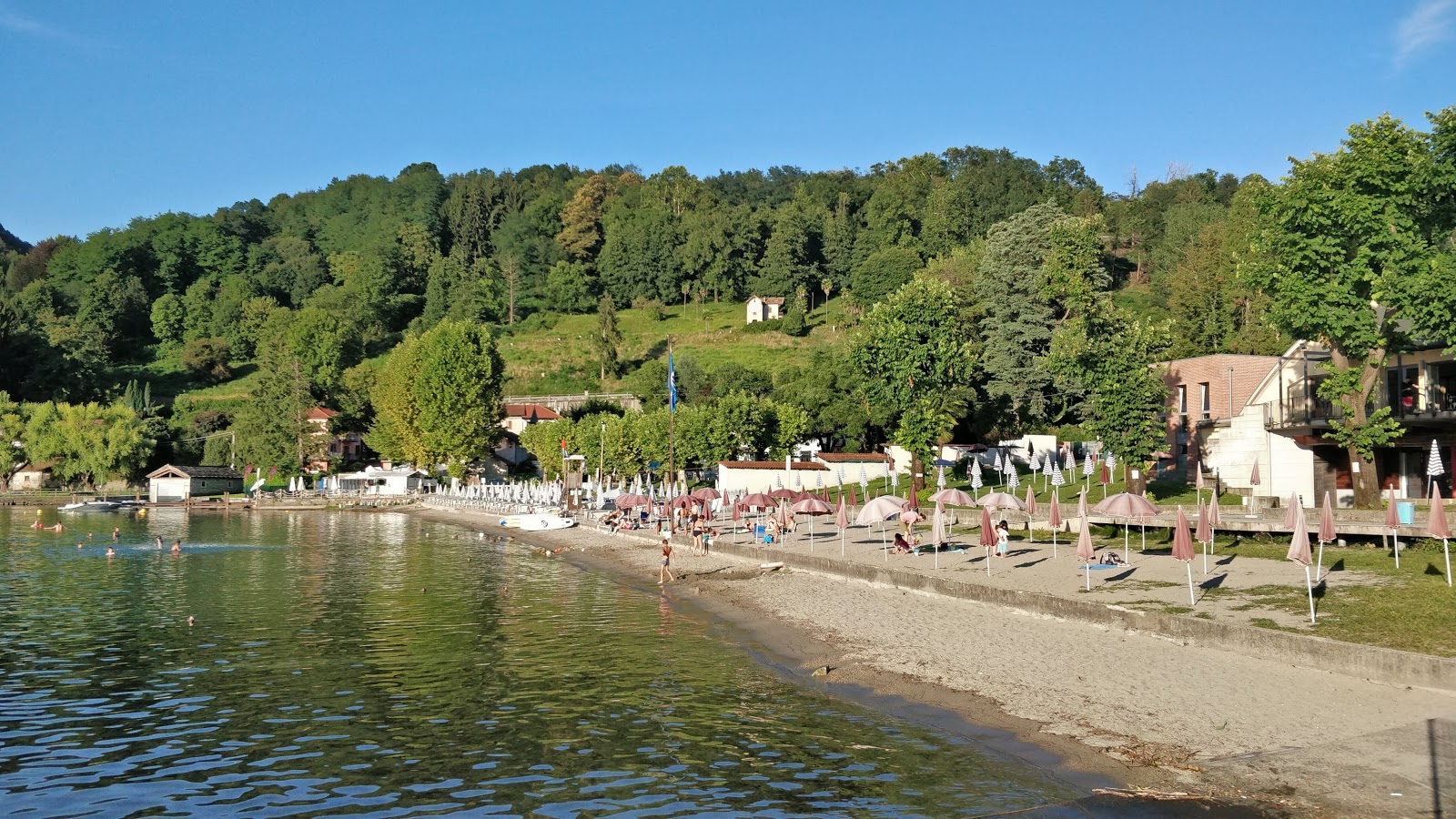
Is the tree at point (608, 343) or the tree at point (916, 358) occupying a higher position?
the tree at point (608, 343)

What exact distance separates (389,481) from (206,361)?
2248 inches

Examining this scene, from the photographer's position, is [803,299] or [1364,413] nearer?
[1364,413]

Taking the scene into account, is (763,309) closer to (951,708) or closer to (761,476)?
(761,476)

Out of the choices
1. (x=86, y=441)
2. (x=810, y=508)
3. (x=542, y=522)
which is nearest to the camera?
(x=810, y=508)

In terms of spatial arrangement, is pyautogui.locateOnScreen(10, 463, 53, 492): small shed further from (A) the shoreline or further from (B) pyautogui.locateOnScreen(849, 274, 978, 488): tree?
(A) the shoreline

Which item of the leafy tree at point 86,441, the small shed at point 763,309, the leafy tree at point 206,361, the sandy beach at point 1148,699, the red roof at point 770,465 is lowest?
the sandy beach at point 1148,699

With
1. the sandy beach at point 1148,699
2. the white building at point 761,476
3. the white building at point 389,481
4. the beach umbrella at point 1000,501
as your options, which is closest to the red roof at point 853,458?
the white building at point 761,476

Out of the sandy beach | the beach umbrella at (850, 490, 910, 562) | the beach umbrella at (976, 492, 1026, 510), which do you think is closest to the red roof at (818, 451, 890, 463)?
the beach umbrella at (850, 490, 910, 562)

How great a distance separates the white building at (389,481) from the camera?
111 m

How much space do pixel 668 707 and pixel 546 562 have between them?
30.4m

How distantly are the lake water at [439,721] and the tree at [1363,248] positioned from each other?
24287 millimetres

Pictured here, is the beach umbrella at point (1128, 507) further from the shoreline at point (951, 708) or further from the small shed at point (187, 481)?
the small shed at point (187, 481)

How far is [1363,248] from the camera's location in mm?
36344

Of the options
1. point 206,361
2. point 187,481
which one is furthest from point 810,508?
point 206,361
